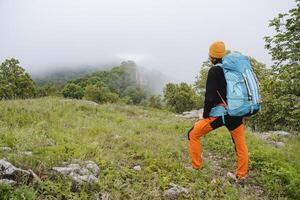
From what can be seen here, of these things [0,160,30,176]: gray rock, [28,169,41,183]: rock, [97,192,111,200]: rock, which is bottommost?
[97,192,111,200]: rock

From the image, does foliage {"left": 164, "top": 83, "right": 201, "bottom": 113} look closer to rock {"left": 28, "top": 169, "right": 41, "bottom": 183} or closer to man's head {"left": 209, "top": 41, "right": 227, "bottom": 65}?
man's head {"left": 209, "top": 41, "right": 227, "bottom": 65}

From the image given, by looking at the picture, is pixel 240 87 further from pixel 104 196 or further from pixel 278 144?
pixel 278 144

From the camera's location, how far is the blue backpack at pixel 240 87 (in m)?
7.32

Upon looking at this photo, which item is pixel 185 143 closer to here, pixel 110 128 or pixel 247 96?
pixel 110 128

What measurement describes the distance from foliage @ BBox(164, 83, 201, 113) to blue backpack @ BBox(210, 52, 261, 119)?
6390 cm

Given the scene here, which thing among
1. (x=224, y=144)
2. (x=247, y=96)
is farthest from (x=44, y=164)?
(x=224, y=144)

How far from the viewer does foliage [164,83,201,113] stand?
72.9 m

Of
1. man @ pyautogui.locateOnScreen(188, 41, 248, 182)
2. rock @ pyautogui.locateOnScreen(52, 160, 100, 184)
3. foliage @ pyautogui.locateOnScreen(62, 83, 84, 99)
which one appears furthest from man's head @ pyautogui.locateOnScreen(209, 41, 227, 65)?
foliage @ pyautogui.locateOnScreen(62, 83, 84, 99)

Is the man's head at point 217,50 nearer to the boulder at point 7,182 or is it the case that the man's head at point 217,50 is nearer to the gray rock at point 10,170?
the gray rock at point 10,170

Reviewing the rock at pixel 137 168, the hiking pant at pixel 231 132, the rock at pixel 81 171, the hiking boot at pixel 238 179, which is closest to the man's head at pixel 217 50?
the hiking pant at pixel 231 132

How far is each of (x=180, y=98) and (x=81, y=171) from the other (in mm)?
66976

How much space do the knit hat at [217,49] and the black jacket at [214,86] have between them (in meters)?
0.29

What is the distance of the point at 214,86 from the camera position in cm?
751

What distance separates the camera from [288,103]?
1074 centimetres
